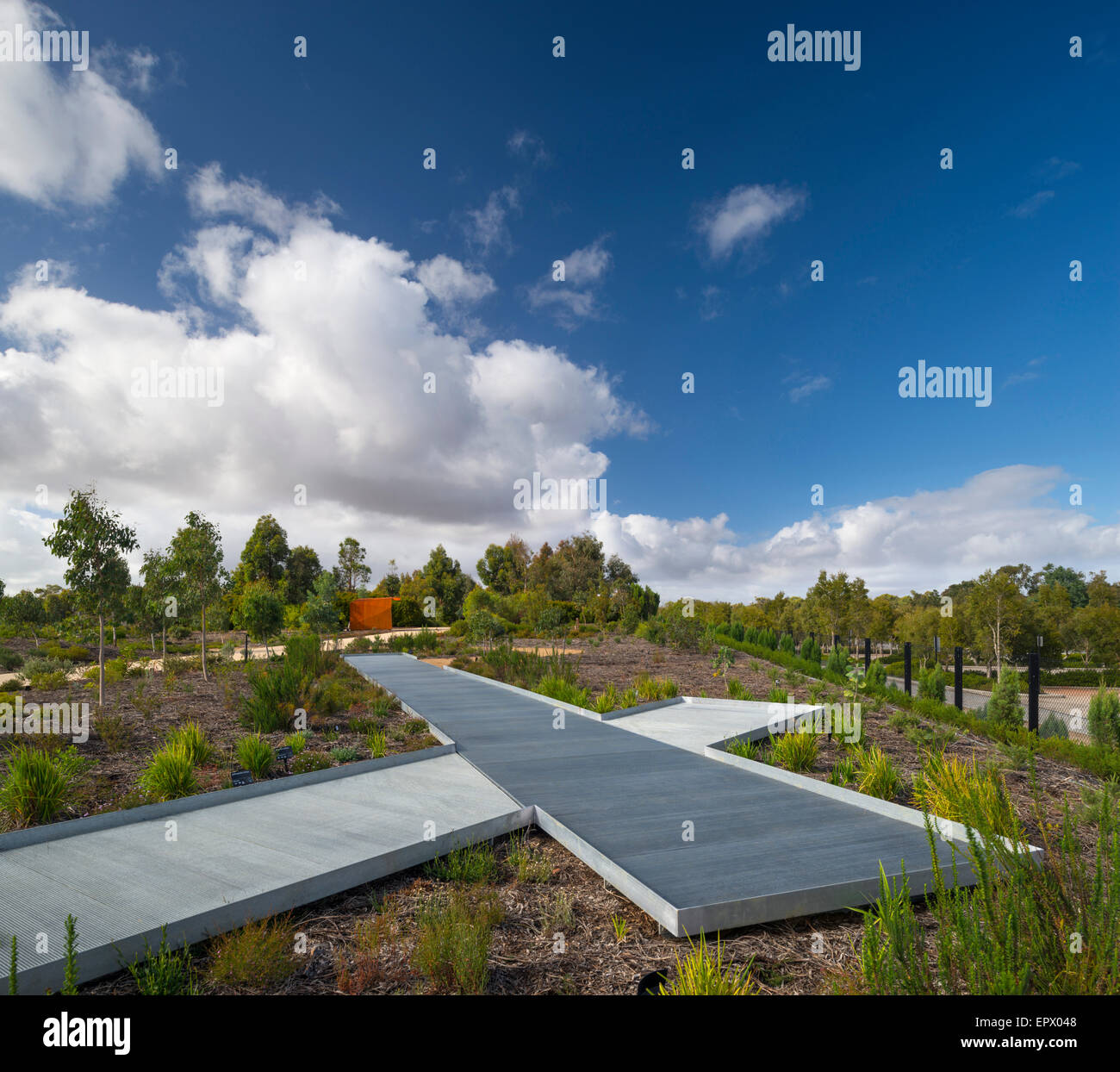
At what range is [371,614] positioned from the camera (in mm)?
36688

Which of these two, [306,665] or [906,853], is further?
[306,665]

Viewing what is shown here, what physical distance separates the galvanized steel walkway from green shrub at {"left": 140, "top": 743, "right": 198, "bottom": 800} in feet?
8.14

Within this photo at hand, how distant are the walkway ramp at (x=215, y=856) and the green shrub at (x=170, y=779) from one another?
360mm

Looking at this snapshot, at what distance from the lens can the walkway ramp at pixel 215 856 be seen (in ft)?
9.00

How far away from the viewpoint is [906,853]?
3.67 metres

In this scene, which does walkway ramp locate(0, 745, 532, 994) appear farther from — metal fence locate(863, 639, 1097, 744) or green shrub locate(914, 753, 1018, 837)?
metal fence locate(863, 639, 1097, 744)

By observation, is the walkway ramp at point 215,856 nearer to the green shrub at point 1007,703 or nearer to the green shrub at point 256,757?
the green shrub at point 256,757

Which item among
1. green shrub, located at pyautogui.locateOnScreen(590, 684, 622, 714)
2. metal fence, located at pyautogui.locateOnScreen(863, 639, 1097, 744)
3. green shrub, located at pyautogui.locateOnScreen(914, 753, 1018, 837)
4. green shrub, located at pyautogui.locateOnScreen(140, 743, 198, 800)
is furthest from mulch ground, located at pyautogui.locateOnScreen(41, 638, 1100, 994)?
metal fence, located at pyautogui.locateOnScreen(863, 639, 1097, 744)

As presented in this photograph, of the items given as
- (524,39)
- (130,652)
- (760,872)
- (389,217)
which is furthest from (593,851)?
(130,652)

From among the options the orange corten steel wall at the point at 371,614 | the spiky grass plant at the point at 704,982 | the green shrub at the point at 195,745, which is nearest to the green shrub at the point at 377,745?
the green shrub at the point at 195,745

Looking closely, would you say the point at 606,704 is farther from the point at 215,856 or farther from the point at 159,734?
the point at 215,856

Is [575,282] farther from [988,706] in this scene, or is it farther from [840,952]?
[840,952]

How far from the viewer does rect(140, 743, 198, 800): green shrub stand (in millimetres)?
→ 4758

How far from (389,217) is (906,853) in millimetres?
12756
